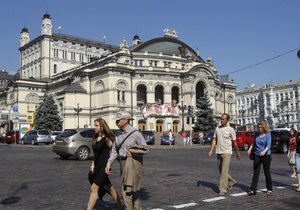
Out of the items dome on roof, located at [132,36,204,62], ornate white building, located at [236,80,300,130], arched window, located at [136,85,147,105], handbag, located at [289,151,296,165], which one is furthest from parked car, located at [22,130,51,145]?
ornate white building, located at [236,80,300,130]

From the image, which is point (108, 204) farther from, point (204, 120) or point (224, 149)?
point (204, 120)

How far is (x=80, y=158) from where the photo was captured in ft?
61.1

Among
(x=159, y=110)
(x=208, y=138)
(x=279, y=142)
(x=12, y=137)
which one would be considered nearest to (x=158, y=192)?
(x=279, y=142)

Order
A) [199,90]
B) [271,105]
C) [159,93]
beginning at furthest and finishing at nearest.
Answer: [271,105], [199,90], [159,93]

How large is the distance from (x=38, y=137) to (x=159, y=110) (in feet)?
95.0

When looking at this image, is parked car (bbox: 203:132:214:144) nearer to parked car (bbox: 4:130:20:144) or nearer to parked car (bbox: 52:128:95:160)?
parked car (bbox: 4:130:20:144)

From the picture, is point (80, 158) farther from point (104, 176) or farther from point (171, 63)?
point (171, 63)

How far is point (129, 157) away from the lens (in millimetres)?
6055

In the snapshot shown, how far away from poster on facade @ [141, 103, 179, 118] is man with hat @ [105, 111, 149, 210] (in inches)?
2287

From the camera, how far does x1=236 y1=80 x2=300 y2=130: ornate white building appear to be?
323ft

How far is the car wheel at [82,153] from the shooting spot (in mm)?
18500

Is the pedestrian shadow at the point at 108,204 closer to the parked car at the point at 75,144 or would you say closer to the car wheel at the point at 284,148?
the parked car at the point at 75,144

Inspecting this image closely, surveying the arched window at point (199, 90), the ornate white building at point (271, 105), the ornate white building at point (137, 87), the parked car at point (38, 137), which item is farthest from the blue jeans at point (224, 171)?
the ornate white building at point (271, 105)

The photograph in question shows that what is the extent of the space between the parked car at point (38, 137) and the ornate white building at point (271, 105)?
248 feet
